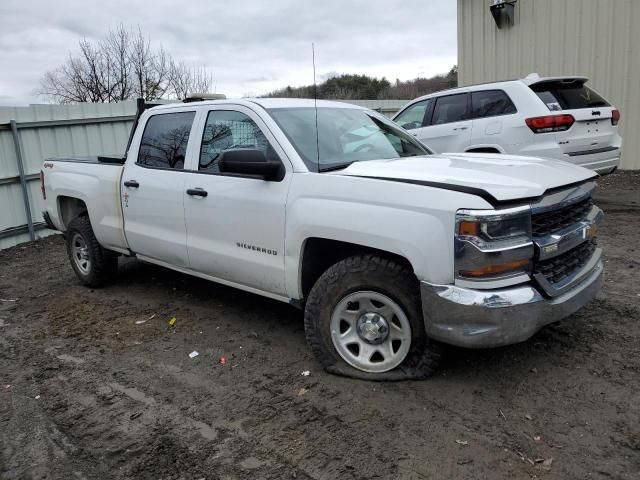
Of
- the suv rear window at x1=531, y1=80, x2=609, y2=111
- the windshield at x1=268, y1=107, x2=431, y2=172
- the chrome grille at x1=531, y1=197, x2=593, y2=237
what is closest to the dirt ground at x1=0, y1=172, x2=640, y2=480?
the chrome grille at x1=531, y1=197, x2=593, y2=237

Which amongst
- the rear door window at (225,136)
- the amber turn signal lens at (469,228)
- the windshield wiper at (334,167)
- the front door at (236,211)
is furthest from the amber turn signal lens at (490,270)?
the rear door window at (225,136)

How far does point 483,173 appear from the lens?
131 inches

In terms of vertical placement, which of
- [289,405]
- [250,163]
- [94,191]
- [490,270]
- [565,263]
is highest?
[250,163]

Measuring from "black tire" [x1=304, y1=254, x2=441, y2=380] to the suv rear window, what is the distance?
512cm

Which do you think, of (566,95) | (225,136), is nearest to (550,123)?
(566,95)

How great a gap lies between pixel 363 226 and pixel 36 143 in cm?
786

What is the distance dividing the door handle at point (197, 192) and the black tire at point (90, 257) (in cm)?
196

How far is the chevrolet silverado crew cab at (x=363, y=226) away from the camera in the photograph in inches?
117

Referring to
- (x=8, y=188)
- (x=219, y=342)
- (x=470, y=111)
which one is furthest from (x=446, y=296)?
(x=8, y=188)

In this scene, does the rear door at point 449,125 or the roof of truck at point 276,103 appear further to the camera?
the rear door at point 449,125

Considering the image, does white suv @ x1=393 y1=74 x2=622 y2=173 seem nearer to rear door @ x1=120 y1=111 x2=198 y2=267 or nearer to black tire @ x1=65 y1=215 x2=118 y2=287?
rear door @ x1=120 y1=111 x2=198 y2=267

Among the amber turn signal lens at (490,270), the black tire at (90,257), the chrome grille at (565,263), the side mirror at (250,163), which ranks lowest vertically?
the black tire at (90,257)

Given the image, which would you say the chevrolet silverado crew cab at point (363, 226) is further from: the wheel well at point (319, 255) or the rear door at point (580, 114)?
the rear door at point (580, 114)

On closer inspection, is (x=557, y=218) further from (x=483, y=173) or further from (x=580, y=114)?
(x=580, y=114)
